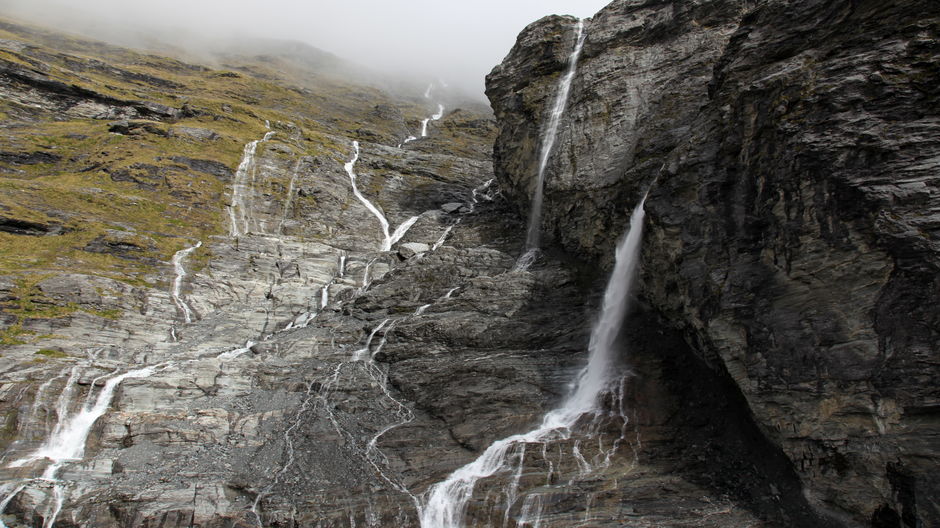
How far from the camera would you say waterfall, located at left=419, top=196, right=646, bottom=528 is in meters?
19.7

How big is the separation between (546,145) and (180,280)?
29097mm

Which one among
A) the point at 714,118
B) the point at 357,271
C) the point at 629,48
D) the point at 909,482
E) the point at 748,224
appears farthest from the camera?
the point at 357,271

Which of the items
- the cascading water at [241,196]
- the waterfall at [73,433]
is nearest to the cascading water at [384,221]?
the cascading water at [241,196]

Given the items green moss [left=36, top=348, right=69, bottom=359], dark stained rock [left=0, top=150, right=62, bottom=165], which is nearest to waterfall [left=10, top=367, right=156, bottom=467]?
green moss [left=36, top=348, right=69, bottom=359]

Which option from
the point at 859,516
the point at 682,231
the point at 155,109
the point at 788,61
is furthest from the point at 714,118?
the point at 155,109

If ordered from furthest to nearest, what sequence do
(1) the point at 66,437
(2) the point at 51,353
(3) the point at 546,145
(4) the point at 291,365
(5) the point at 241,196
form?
(5) the point at 241,196 < (3) the point at 546,145 < (4) the point at 291,365 < (2) the point at 51,353 < (1) the point at 66,437

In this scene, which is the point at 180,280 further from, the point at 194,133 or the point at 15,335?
the point at 194,133

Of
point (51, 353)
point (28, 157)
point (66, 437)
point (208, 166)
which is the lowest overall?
point (66, 437)

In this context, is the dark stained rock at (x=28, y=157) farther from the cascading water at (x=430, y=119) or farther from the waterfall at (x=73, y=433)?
the cascading water at (x=430, y=119)

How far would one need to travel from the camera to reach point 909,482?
1468 centimetres

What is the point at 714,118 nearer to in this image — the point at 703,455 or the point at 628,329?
the point at 628,329

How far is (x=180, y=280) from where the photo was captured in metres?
37.2

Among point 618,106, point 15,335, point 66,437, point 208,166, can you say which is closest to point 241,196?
point 208,166

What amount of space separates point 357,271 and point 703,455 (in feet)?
96.1
